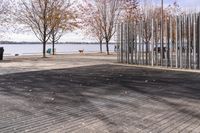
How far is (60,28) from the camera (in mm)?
37375

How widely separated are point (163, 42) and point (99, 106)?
12.2 m

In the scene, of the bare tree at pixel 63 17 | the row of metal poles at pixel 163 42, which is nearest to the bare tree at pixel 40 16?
the bare tree at pixel 63 17

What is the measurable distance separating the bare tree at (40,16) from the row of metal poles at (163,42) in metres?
12.0

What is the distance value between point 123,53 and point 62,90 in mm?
11955

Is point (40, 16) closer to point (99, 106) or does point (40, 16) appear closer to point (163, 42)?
point (163, 42)

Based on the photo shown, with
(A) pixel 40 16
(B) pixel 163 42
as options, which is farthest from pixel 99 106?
(A) pixel 40 16

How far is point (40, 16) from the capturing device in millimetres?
32719

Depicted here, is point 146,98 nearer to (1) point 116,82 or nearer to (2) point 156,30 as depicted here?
(1) point 116,82

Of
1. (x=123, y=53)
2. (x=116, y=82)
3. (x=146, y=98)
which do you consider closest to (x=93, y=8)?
(x=123, y=53)

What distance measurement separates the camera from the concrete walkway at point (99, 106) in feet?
21.4

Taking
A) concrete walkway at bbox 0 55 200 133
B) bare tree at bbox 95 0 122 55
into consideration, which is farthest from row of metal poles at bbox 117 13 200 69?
bare tree at bbox 95 0 122 55

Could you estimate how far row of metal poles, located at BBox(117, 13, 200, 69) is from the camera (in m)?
17.8

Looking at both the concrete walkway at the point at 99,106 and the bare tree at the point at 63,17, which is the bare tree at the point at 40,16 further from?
the concrete walkway at the point at 99,106

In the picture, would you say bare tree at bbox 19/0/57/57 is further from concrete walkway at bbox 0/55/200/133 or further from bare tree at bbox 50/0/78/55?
concrete walkway at bbox 0/55/200/133
